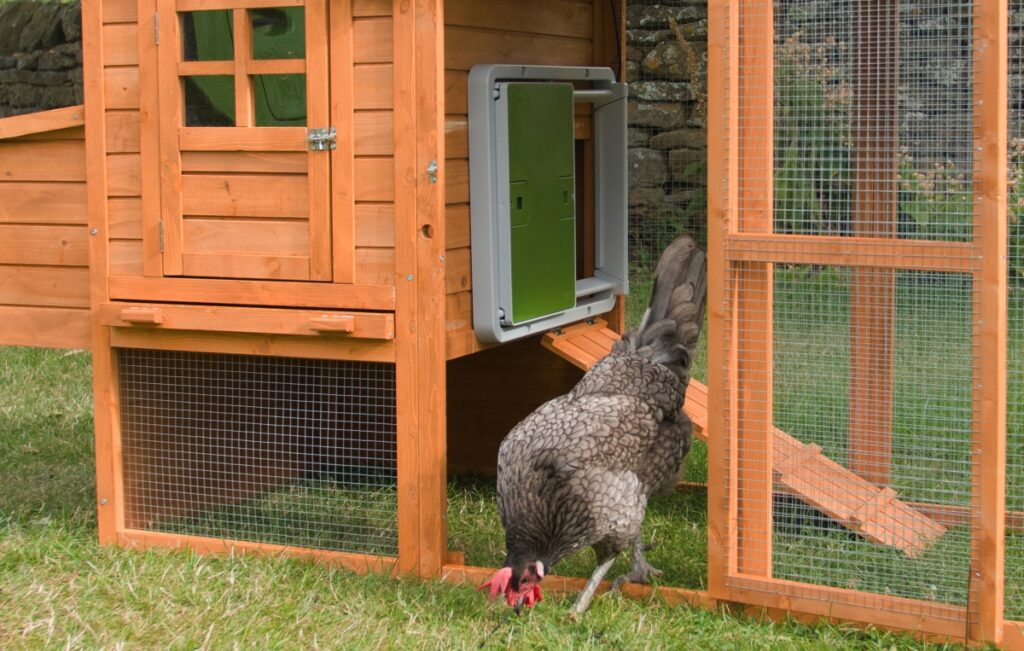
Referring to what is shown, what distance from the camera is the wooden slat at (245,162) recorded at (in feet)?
13.0

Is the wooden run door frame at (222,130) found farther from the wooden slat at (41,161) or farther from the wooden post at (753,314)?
the wooden post at (753,314)

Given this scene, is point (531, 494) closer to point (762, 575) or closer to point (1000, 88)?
point (762, 575)

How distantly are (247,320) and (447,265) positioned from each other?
0.68m

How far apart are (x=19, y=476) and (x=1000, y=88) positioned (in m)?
4.28

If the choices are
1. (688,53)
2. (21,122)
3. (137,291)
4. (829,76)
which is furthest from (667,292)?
(688,53)

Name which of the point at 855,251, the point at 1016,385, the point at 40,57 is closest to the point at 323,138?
the point at 855,251

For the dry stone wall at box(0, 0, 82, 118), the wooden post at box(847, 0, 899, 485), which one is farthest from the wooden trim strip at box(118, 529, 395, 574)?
the dry stone wall at box(0, 0, 82, 118)

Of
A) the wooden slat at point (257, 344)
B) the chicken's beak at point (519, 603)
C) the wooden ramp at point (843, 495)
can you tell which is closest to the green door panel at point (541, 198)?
the wooden ramp at point (843, 495)

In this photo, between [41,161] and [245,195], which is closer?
[245,195]

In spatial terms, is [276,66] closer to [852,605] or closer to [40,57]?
[852,605]

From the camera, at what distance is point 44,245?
14.2 ft

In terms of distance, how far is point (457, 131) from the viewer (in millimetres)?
4070

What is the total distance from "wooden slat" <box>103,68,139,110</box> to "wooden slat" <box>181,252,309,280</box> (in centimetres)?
56

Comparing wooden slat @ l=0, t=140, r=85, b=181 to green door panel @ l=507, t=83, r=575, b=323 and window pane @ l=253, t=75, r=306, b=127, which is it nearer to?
window pane @ l=253, t=75, r=306, b=127
